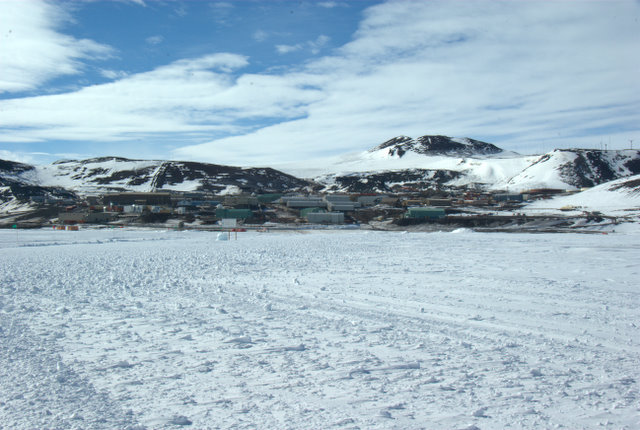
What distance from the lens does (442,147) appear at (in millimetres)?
183875

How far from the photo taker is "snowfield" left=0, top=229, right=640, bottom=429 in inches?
193

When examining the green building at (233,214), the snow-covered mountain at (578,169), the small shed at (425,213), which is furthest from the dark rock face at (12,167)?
the snow-covered mountain at (578,169)

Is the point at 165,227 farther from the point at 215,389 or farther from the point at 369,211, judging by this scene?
the point at 215,389

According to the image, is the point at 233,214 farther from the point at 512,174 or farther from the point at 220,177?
the point at 512,174

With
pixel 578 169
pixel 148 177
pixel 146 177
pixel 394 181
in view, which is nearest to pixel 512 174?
pixel 578 169

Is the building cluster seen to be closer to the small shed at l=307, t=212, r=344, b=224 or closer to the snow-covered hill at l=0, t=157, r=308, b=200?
the small shed at l=307, t=212, r=344, b=224

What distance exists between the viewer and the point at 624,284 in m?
12.0

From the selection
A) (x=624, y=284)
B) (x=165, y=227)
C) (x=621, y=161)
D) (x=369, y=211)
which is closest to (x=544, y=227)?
(x=369, y=211)

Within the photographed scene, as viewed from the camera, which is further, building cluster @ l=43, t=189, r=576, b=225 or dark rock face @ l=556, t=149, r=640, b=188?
dark rock face @ l=556, t=149, r=640, b=188

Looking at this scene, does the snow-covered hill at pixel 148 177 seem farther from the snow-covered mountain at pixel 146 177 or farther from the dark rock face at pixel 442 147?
the dark rock face at pixel 442 147

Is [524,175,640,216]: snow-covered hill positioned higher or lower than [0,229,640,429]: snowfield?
higher

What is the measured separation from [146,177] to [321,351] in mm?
105234

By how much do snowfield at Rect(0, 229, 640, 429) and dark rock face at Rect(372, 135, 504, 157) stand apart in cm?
16645

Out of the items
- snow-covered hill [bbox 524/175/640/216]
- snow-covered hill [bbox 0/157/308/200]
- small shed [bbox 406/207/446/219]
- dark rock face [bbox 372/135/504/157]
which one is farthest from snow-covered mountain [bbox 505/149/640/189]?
dark rock face [bbox 372/135/504/157]
